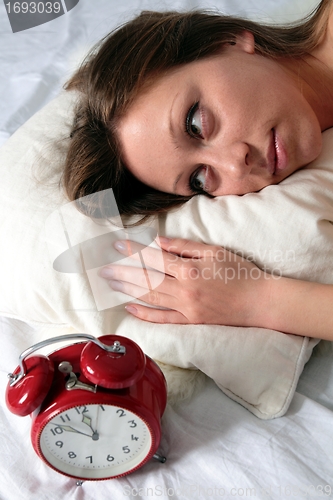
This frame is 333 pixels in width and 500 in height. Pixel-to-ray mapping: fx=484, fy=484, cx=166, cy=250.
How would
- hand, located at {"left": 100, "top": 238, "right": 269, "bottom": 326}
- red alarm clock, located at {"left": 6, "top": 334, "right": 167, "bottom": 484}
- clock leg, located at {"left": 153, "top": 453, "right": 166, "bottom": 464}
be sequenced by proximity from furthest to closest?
hand, located at {"left": 100, "top": 238, "right": 269, "bottom": 326} → clock leg, located at {"left": 153, "top": 453, "right": 166, "bottom": 464} → red alarm clock, located at {"left": 6, "top": 334, "right": 167, "bottom": 484}

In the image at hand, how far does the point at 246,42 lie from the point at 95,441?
0.78m

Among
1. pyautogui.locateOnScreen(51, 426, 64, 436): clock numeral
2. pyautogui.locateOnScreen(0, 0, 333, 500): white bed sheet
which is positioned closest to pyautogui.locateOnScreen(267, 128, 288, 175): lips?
pyautogui.locateOnScreen(0, 0, 333, 500): white bed sheet

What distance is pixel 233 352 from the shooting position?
2.40 ft

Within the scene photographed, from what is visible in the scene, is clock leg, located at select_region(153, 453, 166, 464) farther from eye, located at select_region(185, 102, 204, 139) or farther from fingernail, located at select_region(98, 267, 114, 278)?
eye, located at select_region(185, 102, 204, 139)

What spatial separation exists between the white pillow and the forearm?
2cm

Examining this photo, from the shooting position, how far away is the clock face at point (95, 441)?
0.58 m

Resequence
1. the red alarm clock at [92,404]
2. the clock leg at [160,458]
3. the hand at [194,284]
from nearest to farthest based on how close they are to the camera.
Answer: the red alarm clock at [92,404], the clock leg at [160,458], the hand at [194,284]

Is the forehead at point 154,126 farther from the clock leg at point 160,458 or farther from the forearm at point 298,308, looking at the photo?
the clock leg at point 160,458

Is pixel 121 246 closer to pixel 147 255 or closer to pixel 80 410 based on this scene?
pixel 147 255

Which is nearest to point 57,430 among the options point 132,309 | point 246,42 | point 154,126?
point 132,309

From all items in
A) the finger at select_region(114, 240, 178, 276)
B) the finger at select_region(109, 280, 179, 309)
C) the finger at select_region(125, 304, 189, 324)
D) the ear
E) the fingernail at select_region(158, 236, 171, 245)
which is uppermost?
the ear

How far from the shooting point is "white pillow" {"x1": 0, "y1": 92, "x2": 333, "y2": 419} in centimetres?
73

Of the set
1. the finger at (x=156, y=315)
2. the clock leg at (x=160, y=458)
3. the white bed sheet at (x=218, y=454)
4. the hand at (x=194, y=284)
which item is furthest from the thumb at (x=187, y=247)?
the clock leg at (x=160, y=458)

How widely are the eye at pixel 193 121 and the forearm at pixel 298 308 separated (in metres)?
0.30
